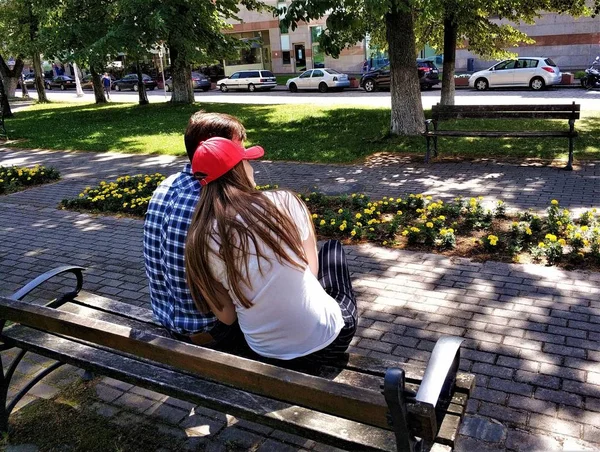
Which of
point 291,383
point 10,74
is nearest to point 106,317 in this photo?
point 291,383

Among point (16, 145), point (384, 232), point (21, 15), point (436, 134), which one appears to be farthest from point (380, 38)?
point (21, 15)

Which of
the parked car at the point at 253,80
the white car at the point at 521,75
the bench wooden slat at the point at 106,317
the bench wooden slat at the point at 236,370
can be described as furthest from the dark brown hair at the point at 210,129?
the parked car at the point at 253,80

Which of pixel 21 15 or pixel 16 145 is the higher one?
pixel 21 15

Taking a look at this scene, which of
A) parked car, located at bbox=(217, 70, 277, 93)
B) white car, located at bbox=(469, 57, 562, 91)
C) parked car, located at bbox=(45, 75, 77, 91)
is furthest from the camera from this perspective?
parked car, located at bbox=(45, 75, 77, 91)

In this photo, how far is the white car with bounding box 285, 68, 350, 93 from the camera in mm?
31312

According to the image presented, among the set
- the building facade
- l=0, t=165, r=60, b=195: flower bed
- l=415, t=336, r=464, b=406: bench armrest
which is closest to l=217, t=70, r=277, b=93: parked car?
the building facade

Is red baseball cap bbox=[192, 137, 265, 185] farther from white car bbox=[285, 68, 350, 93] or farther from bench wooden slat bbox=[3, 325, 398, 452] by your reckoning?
white car bbox=[285, 68, 350, 93]

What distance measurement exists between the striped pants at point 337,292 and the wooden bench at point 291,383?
7 cm

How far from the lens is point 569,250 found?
A: 5.26 metres

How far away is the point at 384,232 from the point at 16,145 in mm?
12756

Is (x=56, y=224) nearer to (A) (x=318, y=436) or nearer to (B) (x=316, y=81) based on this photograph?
(A) (x=318, y=436)

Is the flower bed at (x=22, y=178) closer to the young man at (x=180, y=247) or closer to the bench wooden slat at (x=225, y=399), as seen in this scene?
the bench wooden slat at (x=225, y=399)

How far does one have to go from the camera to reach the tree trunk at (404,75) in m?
11.2

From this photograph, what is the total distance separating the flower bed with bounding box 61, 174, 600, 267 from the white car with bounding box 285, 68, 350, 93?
25.1m
